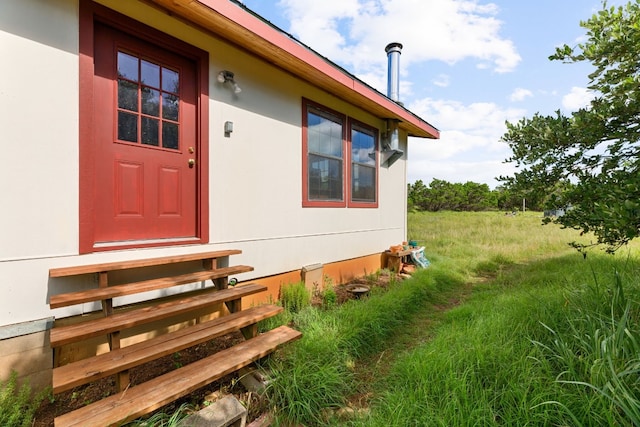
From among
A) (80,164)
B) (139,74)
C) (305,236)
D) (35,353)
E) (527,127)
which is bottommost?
(35,353)

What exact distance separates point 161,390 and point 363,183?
4.32m

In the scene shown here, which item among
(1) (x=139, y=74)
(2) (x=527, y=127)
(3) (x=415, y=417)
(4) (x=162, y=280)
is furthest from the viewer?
(2) (x=527, y=127)

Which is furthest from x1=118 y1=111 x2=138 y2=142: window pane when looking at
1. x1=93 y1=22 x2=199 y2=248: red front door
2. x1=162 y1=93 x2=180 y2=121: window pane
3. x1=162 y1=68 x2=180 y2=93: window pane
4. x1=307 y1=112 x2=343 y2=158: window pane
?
x1=307 y1=112 x2=343 y2=158: window pane

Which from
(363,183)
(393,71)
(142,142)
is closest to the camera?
(142,142)

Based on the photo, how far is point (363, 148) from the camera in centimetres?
527

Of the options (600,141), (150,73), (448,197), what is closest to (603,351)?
(600,141)

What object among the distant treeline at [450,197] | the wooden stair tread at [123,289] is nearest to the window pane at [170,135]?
the wooden stair tread at [123,289]

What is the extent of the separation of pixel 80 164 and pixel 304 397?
2.36 meters

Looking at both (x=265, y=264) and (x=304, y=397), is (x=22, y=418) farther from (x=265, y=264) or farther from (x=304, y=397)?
(x=265, y=264)

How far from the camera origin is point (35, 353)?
1937mm

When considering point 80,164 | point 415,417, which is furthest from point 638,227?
point 80,164

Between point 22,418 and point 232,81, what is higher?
point 232,81

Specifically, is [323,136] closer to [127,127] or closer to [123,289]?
[127,127]

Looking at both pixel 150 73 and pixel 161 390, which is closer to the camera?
pixel 161 390
